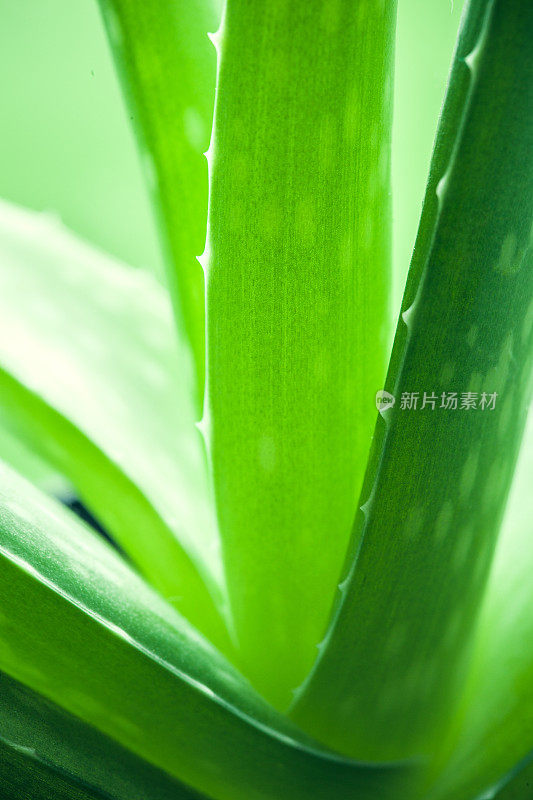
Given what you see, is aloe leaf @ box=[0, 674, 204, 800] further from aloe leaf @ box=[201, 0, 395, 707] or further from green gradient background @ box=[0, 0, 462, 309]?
green gradient background @ box=[0, 0, 462, 309]

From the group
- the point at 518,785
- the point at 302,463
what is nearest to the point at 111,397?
the point at 302,463

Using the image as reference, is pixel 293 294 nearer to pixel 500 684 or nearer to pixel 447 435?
pixel 447 435

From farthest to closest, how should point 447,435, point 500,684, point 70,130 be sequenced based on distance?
point 70,130, point 500,684, point 447,435

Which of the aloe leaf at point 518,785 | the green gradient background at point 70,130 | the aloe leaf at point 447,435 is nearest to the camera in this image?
the aloe leaf at point 447,435

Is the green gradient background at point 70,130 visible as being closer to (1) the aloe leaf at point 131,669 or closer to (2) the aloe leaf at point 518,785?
(1) the aloe leaf at point 131,669

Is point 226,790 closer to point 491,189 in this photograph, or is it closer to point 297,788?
point 297,788

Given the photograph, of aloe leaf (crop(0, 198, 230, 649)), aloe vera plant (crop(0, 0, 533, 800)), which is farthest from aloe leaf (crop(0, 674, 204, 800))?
aloe leaf (crop(0, 198, 230, 649))

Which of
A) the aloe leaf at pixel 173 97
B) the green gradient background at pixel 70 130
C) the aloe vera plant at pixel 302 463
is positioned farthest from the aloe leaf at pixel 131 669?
the green gradient background at pixel 70 130
